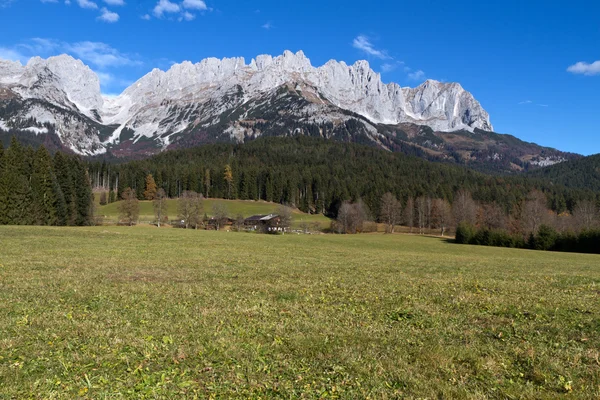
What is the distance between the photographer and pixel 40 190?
82.6m

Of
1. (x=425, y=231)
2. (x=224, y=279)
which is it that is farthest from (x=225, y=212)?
(x=224, y=279)

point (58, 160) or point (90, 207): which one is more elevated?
point (58, 160)

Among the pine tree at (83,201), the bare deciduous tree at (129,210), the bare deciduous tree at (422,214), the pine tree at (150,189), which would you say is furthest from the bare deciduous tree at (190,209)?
the bare deciduous tree at (422,214)

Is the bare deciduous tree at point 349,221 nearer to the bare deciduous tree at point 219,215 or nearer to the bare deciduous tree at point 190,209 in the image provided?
the bare deciduous tree at point 219,215

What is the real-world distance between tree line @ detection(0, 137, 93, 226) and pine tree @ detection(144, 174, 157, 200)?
3302 inches

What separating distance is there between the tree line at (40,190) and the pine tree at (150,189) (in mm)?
83877

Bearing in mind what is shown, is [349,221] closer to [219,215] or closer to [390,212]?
[390,212]

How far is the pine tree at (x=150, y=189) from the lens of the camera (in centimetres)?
18638

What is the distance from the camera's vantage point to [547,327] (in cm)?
1169

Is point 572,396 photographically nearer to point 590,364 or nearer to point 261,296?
point 590,364

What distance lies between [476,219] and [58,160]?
140m

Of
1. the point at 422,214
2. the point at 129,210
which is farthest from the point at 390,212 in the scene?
the point at 129,210

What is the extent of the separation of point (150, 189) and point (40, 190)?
10633 cm

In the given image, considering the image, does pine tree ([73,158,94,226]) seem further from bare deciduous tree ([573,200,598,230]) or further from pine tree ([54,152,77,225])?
bare deciduous tree ([573,200,598,230])
